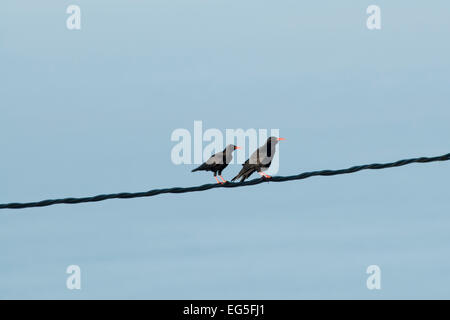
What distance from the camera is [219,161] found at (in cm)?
1377

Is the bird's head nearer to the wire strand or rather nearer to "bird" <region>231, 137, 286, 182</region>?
"bird" <region>231, 137, 286, 182</region>

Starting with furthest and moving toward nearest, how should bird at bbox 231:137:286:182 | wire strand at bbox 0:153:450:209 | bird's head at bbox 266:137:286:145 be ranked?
bird's head at bbox 266:137:286:145, bird at bbox 231:137:286:182, wire strand at bbox 0:153:450:209

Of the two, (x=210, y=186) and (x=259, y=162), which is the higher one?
(x=259, y=162)

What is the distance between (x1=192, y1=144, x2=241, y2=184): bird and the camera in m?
13.7

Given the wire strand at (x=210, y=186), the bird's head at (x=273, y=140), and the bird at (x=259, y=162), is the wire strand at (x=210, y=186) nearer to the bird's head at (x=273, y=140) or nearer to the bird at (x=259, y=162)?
the bird at (x=259, y=162)

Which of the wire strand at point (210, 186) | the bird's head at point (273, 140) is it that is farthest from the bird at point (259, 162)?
the wire strand at point (210, 186)

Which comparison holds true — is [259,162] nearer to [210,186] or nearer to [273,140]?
[273,140]

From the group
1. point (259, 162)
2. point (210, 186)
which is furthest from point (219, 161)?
point (210, 186)

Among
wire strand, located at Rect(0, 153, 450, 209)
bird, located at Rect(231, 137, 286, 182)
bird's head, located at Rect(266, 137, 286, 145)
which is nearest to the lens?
wire strand, located at Rect(0, 153, 450, 209)

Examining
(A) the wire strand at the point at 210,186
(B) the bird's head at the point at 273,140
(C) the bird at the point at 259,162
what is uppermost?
(B) the bird's head at the point at 273,140

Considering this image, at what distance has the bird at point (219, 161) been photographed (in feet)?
45.0

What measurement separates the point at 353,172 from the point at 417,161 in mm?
744

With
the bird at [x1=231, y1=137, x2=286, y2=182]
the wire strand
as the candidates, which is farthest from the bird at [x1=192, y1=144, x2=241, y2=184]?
the wire strand
